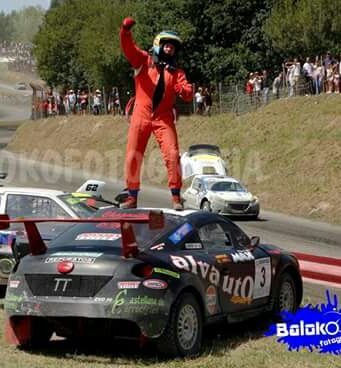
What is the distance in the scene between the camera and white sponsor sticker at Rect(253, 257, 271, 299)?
9.40 metres

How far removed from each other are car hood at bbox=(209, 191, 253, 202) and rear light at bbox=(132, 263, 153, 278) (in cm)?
1775

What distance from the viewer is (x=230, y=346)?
8719 mm

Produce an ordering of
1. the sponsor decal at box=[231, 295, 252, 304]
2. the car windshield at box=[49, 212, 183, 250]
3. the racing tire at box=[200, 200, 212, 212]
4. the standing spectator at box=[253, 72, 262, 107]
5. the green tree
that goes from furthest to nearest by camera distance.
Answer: the green tree, the standing spectator at box=[253, 72, 262, 107], the racing tire at box=[200, 200, 212, 212], the sponsor decal at box=[231, 295, 252, 304], the car windshield at box=[49, 212, 183, 250]

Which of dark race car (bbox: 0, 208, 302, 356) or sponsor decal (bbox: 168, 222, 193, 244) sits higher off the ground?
sponsor decal (bbox: 168, 222, 193, 244)

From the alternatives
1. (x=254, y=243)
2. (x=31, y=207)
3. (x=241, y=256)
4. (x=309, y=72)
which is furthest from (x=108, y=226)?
(x=309, y=72)

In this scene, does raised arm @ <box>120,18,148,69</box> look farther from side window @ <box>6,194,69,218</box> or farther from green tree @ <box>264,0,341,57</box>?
green tree @ <box>264,0,341,57</box>

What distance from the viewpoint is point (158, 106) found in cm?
1109

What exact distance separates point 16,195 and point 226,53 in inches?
1385

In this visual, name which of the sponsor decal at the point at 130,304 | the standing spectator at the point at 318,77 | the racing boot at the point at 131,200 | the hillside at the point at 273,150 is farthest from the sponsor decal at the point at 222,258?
the standing spectator at the point at 318,77

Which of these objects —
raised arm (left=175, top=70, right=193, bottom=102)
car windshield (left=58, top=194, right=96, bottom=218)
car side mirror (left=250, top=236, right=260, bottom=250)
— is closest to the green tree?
car windshield (left=58, top=194, right=96, bottom=218)

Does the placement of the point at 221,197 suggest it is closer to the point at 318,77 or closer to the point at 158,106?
the point at 318,77

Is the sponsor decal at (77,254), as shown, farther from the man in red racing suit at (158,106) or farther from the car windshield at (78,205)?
the car windshield at (78,205)

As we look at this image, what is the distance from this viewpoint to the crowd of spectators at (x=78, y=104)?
50031mm

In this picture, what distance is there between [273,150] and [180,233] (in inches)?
1015
